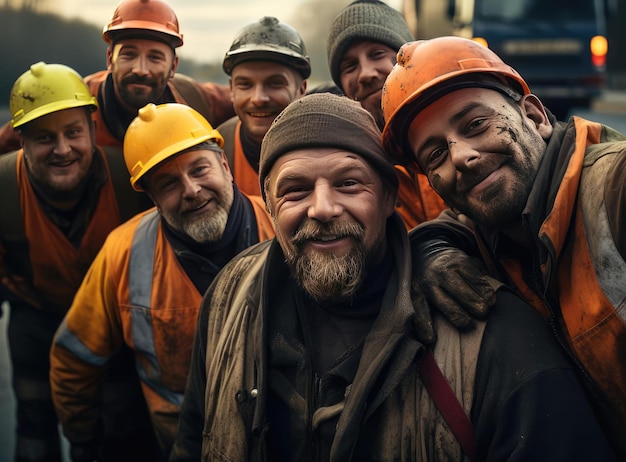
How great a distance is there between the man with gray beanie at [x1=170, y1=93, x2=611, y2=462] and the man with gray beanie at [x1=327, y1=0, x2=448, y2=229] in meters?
1.46

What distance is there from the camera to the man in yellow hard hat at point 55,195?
14.6 ft

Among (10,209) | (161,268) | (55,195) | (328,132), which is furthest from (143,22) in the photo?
(328,132)

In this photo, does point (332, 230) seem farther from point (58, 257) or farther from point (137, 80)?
point (137, 80)

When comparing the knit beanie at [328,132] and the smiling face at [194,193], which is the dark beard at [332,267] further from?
the smiling face at [194,193]

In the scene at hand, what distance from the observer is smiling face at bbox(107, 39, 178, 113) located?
4.82 meters

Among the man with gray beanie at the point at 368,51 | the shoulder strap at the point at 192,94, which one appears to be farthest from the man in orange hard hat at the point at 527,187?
the shoulder strap at the point at 192,94

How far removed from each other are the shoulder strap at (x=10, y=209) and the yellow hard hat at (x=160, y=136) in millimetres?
978

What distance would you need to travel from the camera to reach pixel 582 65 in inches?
594

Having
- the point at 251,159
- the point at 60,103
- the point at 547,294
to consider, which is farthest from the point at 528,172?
the point at 60,103

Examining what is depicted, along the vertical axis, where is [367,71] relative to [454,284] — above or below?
above

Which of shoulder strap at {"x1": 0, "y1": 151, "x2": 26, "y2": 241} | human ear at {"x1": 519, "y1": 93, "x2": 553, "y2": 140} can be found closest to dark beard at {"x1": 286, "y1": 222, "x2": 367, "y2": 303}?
human ear at {"x1": 519, "y1": 93, "x2": 553, "y2": 140}

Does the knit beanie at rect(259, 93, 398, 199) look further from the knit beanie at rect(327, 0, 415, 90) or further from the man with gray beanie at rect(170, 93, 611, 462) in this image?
the knit beanie at rect(327, 0, 415, 90)

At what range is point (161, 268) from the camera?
3764mm

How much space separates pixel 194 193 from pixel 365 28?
4.69 feet
